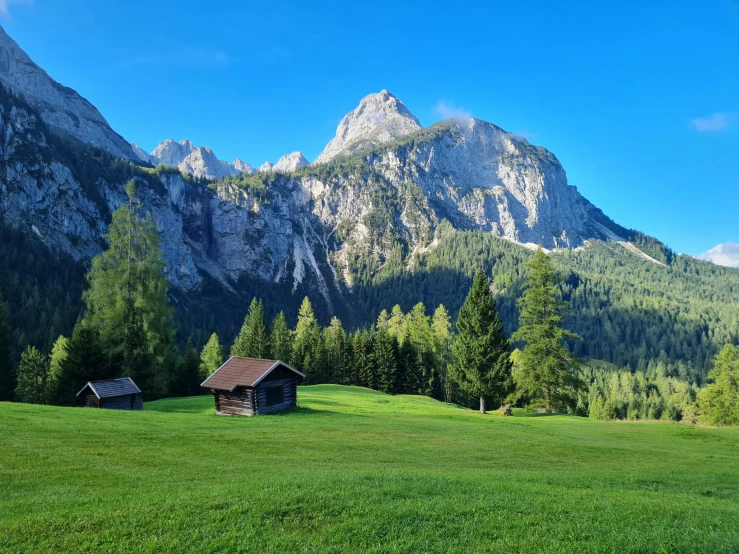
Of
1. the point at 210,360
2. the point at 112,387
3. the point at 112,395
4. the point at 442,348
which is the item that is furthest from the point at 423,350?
the point at 112,395

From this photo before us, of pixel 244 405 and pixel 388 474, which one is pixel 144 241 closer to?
pixel 244 405

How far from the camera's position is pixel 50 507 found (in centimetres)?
1062

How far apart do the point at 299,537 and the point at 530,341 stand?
127ft

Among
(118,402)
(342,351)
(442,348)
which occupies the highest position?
(442,348)

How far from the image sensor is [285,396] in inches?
1539

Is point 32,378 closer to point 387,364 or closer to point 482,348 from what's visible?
point 387,364

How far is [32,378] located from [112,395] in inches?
1502

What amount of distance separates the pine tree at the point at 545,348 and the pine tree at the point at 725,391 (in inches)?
953

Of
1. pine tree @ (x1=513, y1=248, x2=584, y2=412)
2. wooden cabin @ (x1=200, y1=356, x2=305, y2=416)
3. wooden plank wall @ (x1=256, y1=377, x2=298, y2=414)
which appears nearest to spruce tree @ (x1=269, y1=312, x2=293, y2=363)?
wooden plank wall @ (x1=256, y1=377, x2=298, y2=414)

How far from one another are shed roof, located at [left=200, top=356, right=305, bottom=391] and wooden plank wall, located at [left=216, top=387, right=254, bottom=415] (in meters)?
0.77

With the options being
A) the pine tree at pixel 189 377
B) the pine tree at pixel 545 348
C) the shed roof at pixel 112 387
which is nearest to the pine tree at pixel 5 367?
the shed roof at pixel 112 387

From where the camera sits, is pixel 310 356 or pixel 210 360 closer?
pixel 310 356

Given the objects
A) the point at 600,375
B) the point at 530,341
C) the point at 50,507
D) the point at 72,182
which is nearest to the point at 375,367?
the point at 530,341

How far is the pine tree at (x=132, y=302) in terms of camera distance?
40.4 meters
